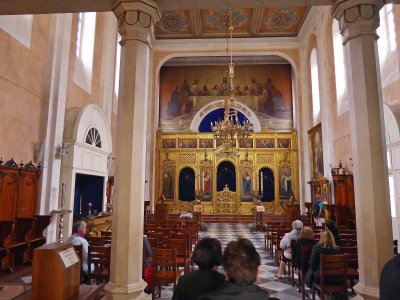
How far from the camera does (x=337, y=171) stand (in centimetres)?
1111

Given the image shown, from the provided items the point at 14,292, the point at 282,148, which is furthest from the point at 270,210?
the point at 14,292

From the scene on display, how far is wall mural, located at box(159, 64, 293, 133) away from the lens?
20453 mm

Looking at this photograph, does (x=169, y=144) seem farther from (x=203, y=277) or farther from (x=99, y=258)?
(x=203, y=277)

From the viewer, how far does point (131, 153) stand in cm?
395

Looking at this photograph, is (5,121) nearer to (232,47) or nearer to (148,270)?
(148,270)

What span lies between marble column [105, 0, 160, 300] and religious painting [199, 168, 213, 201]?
49.2ft

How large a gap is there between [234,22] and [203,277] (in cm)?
1610

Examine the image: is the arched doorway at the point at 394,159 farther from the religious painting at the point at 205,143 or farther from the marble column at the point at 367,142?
the religious painting at the point at 205,143

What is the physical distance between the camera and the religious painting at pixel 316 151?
14.1m

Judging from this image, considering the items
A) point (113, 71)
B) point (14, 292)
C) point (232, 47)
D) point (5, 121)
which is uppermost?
point (232, 47)

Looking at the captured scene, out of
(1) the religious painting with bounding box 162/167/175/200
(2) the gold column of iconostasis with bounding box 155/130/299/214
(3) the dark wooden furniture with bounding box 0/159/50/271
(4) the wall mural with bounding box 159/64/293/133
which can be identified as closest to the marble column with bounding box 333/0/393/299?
(3) the dark wooden furniture with bounding box 0/159/50/271

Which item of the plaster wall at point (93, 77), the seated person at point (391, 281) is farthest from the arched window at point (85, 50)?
the seated person at point (391, 281)

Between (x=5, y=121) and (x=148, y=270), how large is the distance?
15.6 feet

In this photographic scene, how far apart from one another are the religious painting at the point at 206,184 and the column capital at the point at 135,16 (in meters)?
15.1
